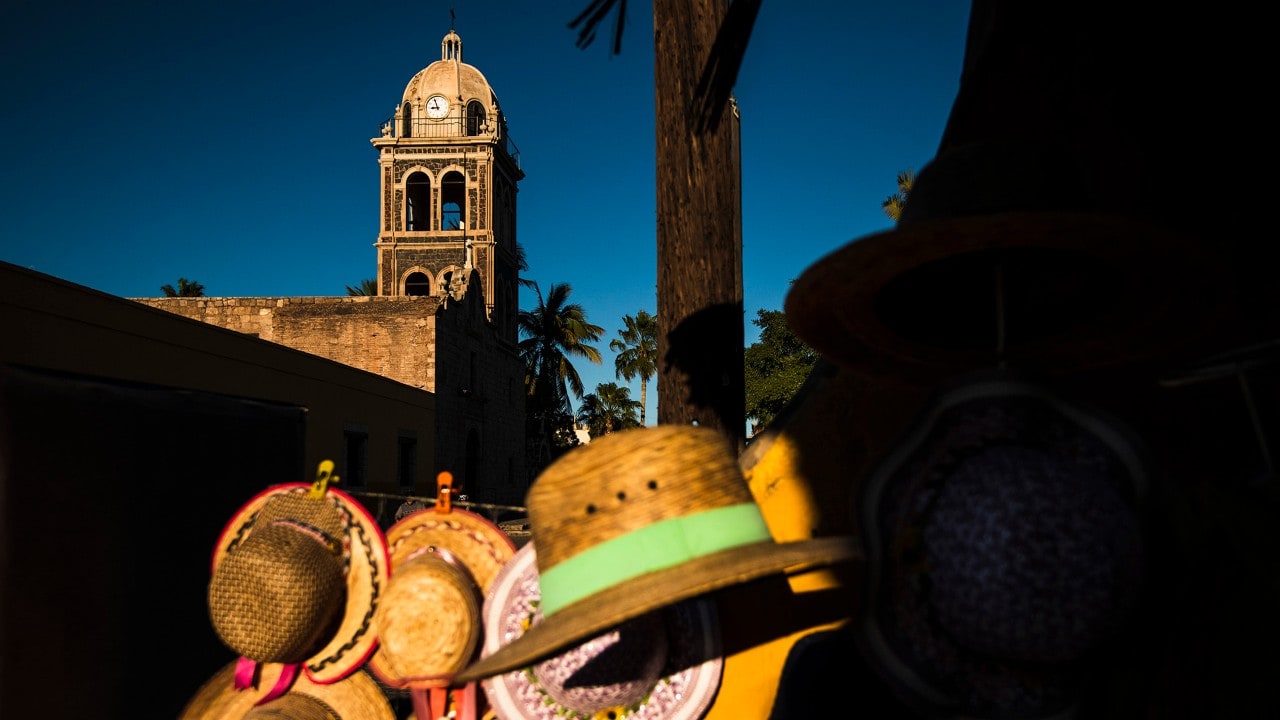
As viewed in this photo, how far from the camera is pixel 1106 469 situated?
3.92 ft

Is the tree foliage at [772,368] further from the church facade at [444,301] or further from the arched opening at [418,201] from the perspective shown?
the arched opening at [418,201]

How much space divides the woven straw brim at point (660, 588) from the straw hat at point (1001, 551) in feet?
0.45

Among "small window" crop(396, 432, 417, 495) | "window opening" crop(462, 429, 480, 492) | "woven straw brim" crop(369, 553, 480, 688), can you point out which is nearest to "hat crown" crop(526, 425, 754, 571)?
"woven straw brim" crop(369, 553, 480, 688)

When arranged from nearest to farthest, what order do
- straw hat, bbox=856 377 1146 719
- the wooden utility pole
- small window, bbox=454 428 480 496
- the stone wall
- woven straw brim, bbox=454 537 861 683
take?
1. straw hat, bbox=856 377 1146 719
2. woven straw brim, bbox=454 537 861 683
3. the wooden utility pole
4. the stone wall
5. small window, bbox=454 428 480 496

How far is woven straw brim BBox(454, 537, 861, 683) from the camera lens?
1213 millimetres

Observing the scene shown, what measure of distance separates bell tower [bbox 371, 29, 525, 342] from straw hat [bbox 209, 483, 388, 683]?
25.5 meters

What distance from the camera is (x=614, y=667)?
5.67 ft

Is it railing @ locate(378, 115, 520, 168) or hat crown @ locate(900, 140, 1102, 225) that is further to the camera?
railing @ locate(378, 115, 520, 168)

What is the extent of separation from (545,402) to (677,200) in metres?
31.9

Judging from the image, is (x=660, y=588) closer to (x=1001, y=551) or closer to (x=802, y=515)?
(x=1001, y=551)

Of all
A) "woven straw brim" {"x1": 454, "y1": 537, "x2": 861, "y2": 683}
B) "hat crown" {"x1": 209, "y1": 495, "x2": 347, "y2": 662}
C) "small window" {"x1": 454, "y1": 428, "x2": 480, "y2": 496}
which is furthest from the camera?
"small window" {"x1": 454, "y1": 428, "x2": 480, "y2": 496}

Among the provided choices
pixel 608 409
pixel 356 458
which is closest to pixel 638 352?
pixel 608 409

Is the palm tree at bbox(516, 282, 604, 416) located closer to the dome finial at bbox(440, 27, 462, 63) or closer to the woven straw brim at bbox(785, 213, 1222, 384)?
the dome finial at bbox(440, 27, 462, 63)

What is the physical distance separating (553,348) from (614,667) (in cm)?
3296
